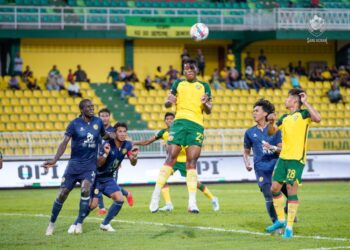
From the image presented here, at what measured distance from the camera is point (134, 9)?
38.8 m

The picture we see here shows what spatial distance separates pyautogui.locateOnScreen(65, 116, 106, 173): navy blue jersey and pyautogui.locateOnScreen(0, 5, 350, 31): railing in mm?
22843

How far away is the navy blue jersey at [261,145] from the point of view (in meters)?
15.0

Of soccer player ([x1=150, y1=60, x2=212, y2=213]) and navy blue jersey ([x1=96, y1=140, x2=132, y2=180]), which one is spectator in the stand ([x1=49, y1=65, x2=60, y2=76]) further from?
soccer player ([x1=150, y1=60, x2=212, y2=213])

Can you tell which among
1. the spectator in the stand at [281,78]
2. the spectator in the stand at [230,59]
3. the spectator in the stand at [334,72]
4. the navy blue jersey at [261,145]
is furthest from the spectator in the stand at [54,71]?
the navy blue jersey at [261,145]

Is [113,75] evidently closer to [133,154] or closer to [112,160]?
[112,160]

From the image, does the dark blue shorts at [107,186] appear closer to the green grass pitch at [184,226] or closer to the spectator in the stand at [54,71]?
the green grass pitch at [184,226]

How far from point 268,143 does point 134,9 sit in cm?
2472

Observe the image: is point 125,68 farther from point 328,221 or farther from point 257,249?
point 257,249

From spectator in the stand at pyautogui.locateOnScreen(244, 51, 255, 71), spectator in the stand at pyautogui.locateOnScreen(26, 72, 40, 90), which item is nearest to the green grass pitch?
spectator in the stand at pyautogui.locateOnScreen(26, 72, 40, 90)

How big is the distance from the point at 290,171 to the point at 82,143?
3.41 metres

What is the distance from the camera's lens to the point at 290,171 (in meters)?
13.3

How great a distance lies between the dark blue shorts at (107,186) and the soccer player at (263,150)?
2233mm

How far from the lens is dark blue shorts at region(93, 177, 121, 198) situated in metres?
14.6

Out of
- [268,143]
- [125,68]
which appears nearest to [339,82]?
[125,68]
